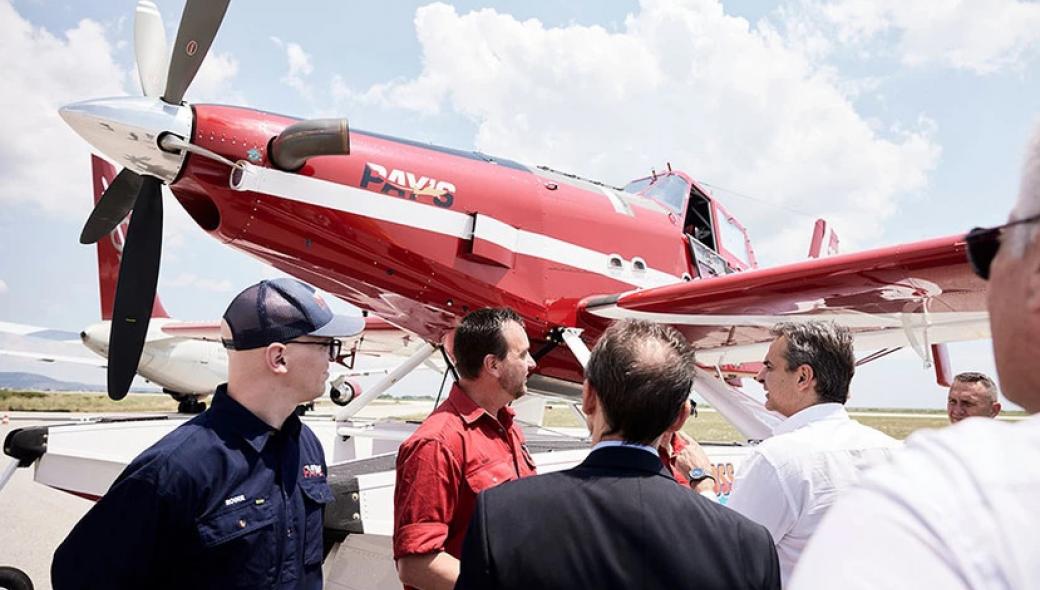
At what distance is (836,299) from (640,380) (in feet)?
16.7

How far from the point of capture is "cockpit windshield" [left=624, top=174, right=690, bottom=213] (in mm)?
7684

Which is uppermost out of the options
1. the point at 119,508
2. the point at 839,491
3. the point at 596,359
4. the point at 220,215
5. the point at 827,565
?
the point at 220,215

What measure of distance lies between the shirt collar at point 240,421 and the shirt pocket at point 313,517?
0.70ft

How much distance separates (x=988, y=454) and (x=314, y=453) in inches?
78.6

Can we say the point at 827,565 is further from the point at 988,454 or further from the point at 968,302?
the point at 968,302

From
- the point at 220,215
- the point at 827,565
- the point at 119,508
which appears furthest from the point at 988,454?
the point at 220,215

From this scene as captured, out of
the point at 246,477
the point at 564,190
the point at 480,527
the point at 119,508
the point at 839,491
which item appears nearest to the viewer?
the point at 480,527

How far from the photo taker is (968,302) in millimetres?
6023

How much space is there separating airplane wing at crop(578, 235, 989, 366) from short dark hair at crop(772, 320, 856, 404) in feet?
9.83

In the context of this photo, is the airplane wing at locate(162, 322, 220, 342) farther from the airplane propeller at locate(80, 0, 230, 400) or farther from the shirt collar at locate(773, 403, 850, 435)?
the shirt collar at locate(773, 403, 850, 435)

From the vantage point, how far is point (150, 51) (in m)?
5.17

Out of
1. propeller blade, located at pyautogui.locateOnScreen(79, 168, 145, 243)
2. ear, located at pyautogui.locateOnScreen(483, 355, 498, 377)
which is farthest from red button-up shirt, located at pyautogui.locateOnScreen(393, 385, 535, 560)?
propeller blade, located at pyautogui.locateOnScreen(79, 168, 145, 243)

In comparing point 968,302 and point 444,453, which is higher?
point 968,302

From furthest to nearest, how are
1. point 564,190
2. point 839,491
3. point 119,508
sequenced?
point 564,190 < point 839,491 < point 119,508
